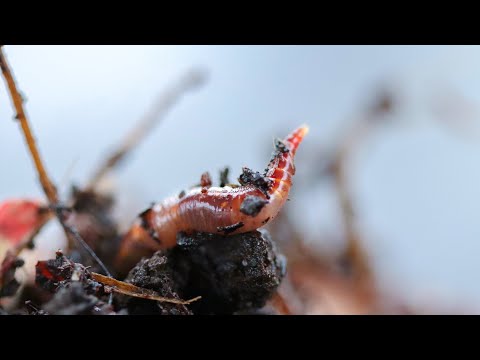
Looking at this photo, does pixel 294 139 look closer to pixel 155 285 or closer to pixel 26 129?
pixel 155 285

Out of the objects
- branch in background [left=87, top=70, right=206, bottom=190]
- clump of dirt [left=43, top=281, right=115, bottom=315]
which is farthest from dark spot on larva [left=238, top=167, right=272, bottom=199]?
branch in background [left=87, top=70, right=206, bottom=190]

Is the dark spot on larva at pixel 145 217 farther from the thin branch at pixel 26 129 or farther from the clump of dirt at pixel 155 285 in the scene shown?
the thin branch at pixel 26 129

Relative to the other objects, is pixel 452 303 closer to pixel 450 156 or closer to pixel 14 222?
pixel 450 156

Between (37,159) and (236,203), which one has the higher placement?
(37,159)

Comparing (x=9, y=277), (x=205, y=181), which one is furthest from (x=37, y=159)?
(x=205, y=181)

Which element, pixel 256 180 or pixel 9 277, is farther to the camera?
pixel 9 277

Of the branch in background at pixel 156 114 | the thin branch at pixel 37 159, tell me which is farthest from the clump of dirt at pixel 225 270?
the branch in background at pixel 156 114

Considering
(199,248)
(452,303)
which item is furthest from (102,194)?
(452,303)

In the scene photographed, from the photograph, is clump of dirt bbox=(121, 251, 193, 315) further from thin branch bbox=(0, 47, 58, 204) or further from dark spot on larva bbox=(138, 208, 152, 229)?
thin branch bbox=(0, 47, 58, 204)
